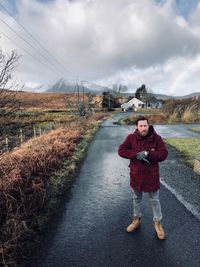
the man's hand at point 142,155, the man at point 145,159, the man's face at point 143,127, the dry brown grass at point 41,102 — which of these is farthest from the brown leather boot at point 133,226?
the dry brown grass at point 41,102

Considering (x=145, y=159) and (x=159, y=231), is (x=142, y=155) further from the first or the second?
(x=159, y=231)

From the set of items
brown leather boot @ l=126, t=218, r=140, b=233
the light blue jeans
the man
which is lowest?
brown leather boot @ l=126, t=218, r=140, b=233

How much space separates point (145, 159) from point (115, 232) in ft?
4.05

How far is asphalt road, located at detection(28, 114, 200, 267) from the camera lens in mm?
3844

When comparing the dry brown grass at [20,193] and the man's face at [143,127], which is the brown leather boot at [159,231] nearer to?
the man's face at [143,127]

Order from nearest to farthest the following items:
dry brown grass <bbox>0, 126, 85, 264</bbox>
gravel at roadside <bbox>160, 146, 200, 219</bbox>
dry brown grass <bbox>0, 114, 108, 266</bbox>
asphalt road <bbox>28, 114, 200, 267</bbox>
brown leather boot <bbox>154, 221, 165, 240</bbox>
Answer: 1. asphalt road <bbox>28, 114, 200, 267</bbox>
2. dry brown grass <bbox>0, 114, 108, 266</bbox>
3. dry brown grass <bbox>0, 126, 85, 264</bbox>
4. brown leather boot <bbox>154, 221, 165, 240</bbox>
5. gravel at roadside <bbox>160, 146, 200, 219</bbox>

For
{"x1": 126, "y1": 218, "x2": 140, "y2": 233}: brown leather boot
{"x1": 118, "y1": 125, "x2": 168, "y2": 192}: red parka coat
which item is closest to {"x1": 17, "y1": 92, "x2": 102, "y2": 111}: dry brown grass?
{"x1": 118, "y1": 125, "x2": 168, "y2": 192}: red parka coat

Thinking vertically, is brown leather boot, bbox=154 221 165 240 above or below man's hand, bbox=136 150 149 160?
below

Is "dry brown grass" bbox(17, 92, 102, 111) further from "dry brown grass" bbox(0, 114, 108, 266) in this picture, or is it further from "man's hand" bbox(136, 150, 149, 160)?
"man's hand" bbox(136, 150, 149, 160)

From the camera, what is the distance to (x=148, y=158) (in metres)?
4.54

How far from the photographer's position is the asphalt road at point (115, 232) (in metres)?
3.84

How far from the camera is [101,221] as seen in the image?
523cm

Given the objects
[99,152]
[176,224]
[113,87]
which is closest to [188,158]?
[99,152]

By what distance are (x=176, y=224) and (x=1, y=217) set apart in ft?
9.16
